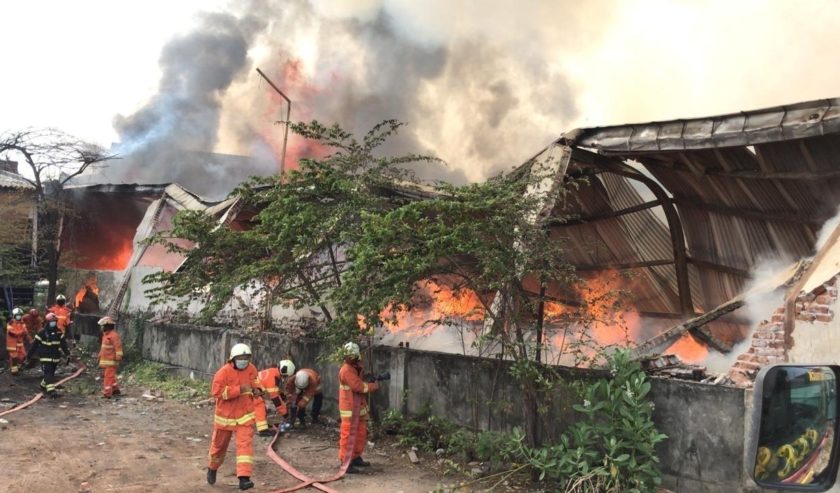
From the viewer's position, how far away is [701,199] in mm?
11055

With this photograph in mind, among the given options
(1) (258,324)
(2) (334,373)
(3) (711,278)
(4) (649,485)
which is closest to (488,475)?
(4) (649,485)

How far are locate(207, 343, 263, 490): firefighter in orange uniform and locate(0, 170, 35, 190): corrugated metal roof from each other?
15219 mm

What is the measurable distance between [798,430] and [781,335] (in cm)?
306

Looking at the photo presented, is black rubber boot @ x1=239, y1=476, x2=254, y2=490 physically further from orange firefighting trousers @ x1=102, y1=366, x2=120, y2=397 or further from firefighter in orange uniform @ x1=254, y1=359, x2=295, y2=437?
orange firefighting trousers @ x1=102, y1=366, x2=120, y2=397

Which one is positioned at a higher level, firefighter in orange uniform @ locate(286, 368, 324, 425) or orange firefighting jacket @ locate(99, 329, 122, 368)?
orange firefighting jacket @ locate(99, 329, 122, 368)

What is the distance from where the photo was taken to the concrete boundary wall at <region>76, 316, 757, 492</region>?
548 centimetres

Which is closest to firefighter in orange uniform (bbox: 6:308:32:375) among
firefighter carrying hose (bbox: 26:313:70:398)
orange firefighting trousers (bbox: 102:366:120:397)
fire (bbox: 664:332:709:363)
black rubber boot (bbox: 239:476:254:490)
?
firefighter carrying hose (bbox: 26:313:70:398)

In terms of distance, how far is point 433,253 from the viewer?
6.29m

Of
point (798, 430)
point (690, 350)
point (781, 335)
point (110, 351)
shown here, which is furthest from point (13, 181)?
point (798, 430)

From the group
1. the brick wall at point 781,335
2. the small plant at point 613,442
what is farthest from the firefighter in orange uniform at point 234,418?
the brick wall at point 781,335

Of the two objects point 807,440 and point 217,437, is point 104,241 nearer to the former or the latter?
point 217,437

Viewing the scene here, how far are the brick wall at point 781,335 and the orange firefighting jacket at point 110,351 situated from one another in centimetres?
979

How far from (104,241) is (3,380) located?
10.5 m

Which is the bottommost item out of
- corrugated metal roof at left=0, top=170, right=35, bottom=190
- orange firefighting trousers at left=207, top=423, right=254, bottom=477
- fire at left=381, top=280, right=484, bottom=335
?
orange firefighting trousers at left=207, top=423, right=254, bottom=477
